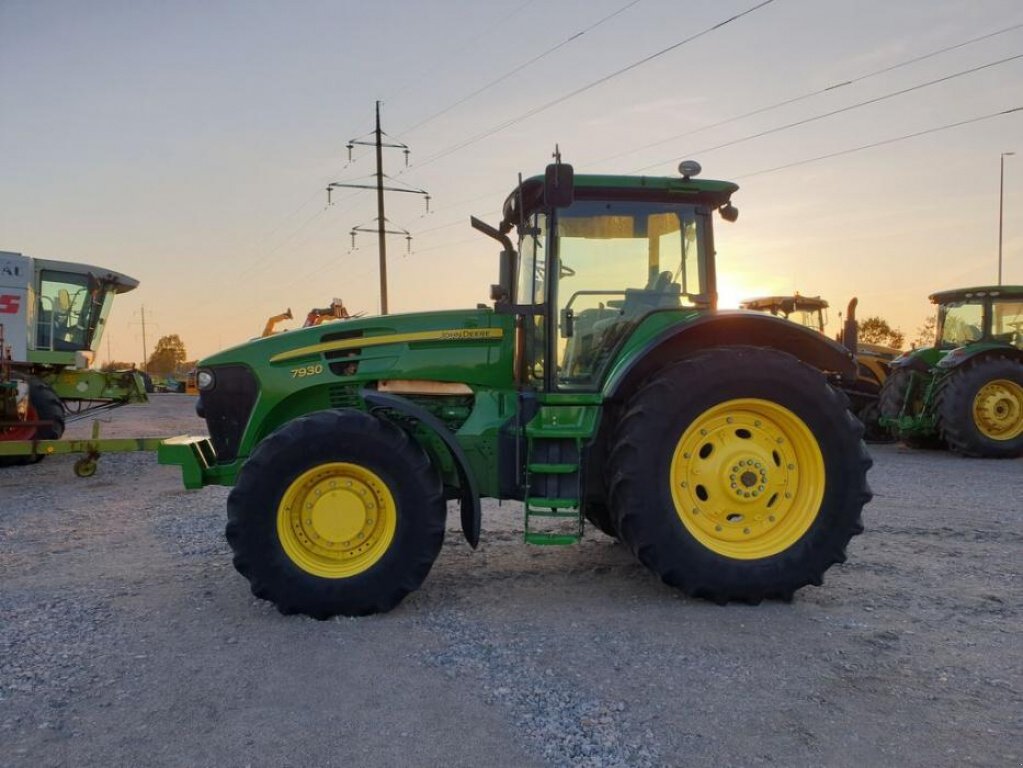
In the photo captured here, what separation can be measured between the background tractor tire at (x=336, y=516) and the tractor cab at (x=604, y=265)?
1024 mm

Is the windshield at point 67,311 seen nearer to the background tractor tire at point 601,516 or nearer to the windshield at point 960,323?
the background tractor tire at point 601,516

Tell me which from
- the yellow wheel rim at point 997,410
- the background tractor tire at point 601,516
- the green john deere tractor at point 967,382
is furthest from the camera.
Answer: the yellow wheel rim at point 997,410

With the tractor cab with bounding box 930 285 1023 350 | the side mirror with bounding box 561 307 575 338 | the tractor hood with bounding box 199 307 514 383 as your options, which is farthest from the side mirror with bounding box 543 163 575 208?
the tractor cab with bounding box 930 285 1023 350

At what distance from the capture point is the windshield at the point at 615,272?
15.5ft

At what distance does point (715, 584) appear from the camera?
4277mm

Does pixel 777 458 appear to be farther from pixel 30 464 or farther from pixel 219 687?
pixel 30 464

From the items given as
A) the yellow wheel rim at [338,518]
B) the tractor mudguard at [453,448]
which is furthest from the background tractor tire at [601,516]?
the yellow wheel rim at [338,518]

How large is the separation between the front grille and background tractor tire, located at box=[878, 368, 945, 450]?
1019 centimetres

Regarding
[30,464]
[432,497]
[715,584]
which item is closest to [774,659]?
[715,584]

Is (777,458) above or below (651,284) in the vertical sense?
below

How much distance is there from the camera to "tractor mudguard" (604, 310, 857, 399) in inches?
175

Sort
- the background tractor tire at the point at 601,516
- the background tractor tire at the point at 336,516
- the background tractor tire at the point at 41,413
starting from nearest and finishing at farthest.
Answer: the background tractor tire at the point at 336,516
the background tractor tire at the point at 601,516
the background tractor tire at the point at 41,413

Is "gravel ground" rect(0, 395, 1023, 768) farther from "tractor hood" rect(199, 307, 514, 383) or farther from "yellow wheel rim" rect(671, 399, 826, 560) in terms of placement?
"tractor hood" rect(199, 307, 514, 383)

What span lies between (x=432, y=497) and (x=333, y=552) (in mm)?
637
